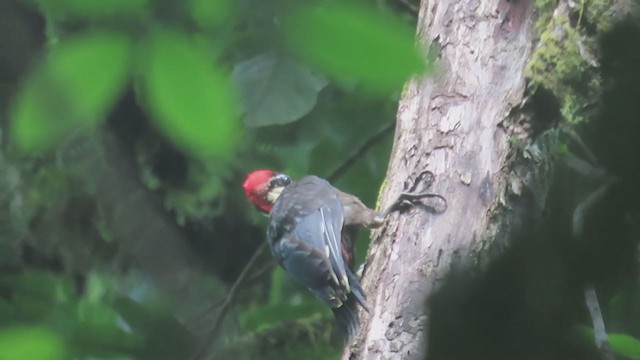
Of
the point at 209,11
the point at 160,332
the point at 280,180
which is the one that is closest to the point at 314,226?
the point at 280,180

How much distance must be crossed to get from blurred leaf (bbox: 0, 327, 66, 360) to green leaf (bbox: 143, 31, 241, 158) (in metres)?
0.16

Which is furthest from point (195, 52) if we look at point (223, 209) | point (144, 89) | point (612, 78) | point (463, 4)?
point (223, 209)

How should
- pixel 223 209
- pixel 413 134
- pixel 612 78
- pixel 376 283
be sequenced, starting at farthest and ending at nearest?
pixel 223 209, pixel 413 134, pixel 376 283, pixel 612 78

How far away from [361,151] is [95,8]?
3.82 ft

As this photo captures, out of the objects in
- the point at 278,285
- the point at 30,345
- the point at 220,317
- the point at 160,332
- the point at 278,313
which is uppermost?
the point at 30,345

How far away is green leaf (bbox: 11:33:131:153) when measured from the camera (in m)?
0.30

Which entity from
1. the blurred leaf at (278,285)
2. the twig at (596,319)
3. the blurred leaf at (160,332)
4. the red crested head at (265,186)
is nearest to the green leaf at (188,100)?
the twig at (596,319)

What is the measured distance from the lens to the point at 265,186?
1492 mm

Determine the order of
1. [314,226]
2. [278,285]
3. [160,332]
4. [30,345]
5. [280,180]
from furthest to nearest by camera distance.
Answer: [278,285]
[280,180]
[314,226]
[160,332]
[30,345]

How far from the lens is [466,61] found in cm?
111

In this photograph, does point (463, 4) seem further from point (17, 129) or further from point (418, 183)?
point (17, 129)

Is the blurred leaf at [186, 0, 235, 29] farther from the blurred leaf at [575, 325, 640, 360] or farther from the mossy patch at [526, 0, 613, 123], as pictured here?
the mossy patch at [526, 0, 613, 123]

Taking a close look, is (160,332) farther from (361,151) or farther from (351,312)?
(361,151)

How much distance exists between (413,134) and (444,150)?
0.06m
